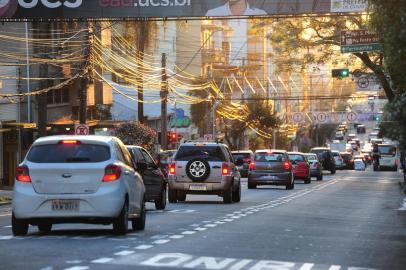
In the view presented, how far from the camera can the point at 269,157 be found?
137ft

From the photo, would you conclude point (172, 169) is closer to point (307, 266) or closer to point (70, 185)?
point (70, 185)

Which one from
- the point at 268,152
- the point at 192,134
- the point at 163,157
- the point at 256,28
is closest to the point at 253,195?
the point at 268,152

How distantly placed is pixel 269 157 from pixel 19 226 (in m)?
25.8

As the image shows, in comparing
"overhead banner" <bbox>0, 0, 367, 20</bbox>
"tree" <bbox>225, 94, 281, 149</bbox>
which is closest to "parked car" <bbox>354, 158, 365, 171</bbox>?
"tree" <bbox>225, 94, 281, 149</bbox>

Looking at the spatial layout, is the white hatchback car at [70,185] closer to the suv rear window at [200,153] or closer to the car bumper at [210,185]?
the car bumper at [210,185]

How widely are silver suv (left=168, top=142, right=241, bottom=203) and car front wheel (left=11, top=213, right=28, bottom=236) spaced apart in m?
13.1

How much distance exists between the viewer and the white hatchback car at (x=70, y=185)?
1628 cm

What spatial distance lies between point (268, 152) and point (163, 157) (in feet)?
19.3

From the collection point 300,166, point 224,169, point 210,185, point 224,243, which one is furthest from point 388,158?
point 224,243

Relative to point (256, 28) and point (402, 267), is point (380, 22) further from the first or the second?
point (256, 28)

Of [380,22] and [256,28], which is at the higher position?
[256,28]

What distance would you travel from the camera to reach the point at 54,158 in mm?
16594

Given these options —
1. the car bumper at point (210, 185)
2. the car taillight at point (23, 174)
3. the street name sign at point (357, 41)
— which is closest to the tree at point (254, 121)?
the street name sign at point (357, 41)

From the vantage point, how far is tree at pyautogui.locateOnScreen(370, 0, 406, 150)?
1353 centimetres
